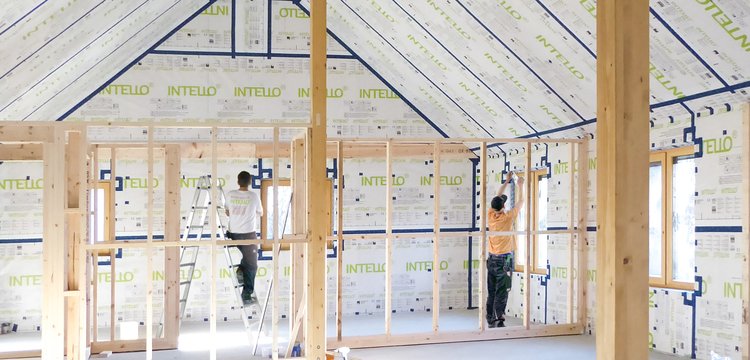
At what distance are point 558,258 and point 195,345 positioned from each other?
432cm

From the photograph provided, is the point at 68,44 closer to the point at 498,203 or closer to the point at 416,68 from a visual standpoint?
the point at 416,68

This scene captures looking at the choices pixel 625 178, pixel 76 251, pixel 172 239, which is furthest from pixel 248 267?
pixel 625 178

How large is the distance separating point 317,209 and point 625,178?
11.6ft

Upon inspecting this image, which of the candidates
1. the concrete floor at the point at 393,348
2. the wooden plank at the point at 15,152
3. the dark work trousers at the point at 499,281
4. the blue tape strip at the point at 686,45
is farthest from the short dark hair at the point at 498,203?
the wooden plank at the point at 15,152

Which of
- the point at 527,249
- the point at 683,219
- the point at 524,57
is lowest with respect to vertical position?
the point at 527,249

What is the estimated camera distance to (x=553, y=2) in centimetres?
614

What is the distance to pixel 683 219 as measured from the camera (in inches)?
271

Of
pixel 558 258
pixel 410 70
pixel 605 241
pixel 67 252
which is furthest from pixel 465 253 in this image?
pixel 605 241

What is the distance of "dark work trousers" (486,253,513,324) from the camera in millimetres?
8492

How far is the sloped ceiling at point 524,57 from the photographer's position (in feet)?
18.2

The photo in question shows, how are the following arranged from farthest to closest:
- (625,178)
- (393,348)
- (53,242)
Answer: (393,348) < (53,242) < (625,178)

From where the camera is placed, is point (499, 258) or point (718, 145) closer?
point (718, 145)

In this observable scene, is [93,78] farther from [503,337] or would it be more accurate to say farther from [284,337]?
[503,337]

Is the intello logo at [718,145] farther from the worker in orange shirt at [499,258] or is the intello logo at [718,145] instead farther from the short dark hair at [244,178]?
the short dark hair at [244,178]
